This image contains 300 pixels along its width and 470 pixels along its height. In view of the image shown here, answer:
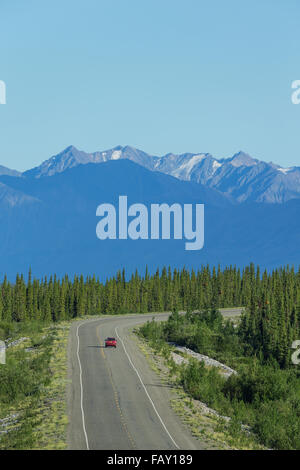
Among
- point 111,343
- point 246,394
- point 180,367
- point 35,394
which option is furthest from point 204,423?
point 111,343

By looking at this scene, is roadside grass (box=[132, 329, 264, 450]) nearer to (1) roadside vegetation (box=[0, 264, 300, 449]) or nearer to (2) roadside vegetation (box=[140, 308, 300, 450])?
(2) roadside vegetation (box=[140, 308, 300, 450])

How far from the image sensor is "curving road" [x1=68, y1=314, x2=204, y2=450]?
4819 cm

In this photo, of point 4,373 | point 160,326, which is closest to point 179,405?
point 4,373

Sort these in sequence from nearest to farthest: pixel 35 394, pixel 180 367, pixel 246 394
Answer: pixel 35 394, pixel 246 394, pixel 180 367

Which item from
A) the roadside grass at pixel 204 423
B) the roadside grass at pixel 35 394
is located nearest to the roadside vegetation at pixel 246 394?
the roadside grass at pixel 204 423

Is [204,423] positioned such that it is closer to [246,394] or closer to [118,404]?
[118,404]

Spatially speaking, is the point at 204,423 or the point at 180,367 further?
the point at 180,367

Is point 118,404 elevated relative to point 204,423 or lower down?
elevated

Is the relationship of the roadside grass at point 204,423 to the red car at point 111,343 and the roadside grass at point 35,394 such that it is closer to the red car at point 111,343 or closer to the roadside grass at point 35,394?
the roadside grass at point 35,394

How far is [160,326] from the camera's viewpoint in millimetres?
117125

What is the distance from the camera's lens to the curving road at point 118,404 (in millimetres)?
48188

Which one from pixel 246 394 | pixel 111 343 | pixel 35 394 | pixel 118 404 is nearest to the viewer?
pixel 118 404

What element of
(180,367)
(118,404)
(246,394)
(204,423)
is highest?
(180,367)

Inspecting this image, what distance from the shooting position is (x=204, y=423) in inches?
2151
